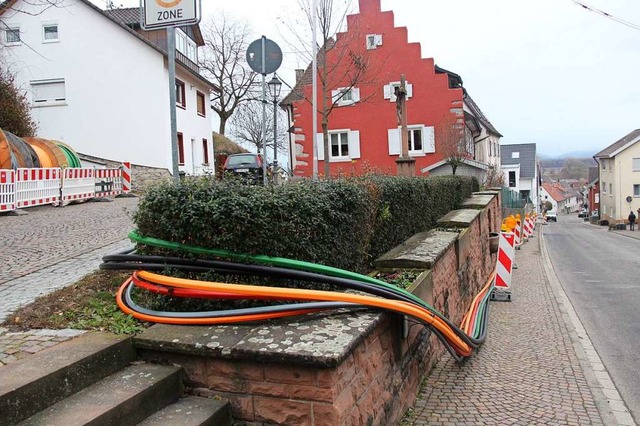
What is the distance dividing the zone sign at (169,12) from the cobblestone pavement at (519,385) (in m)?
3.62

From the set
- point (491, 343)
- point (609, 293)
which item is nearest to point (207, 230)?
point (491, 343)

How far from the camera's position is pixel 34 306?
14.2ft

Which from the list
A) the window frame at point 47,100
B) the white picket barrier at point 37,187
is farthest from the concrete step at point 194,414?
the window frame at point 47,100

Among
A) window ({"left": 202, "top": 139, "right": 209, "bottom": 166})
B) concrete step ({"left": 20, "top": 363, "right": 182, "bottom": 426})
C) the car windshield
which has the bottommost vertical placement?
concrete step ({"left": 20, "top": 363, "right": 182, "bottom": 426})

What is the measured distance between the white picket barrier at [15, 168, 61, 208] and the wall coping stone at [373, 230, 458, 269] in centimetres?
1128

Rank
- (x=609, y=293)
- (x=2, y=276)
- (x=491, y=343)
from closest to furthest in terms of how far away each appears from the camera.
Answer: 1. (x=2, y=276)
2. (x=491, y=343)
3. (x=609, y=293)

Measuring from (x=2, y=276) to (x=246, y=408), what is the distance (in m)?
4.00

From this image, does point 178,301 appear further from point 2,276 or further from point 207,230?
point 2,276

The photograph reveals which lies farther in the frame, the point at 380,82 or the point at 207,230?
the point at 380,82

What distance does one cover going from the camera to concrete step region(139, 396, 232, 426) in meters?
2.90

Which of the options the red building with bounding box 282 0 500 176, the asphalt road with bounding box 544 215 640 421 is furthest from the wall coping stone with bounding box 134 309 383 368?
the red building with bounding box 282 0 500 176

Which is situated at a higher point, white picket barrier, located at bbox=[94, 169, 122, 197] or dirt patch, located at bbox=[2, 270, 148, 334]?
white picket barrier, located at bbox=[94, 169, 122, 197]

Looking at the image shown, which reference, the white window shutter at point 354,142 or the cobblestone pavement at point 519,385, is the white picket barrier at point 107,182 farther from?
the white window shutter at point 354,142

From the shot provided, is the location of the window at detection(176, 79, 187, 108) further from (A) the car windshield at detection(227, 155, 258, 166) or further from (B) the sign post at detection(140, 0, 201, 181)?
(B) the sign post at detection(140, 0, 201, 181)
